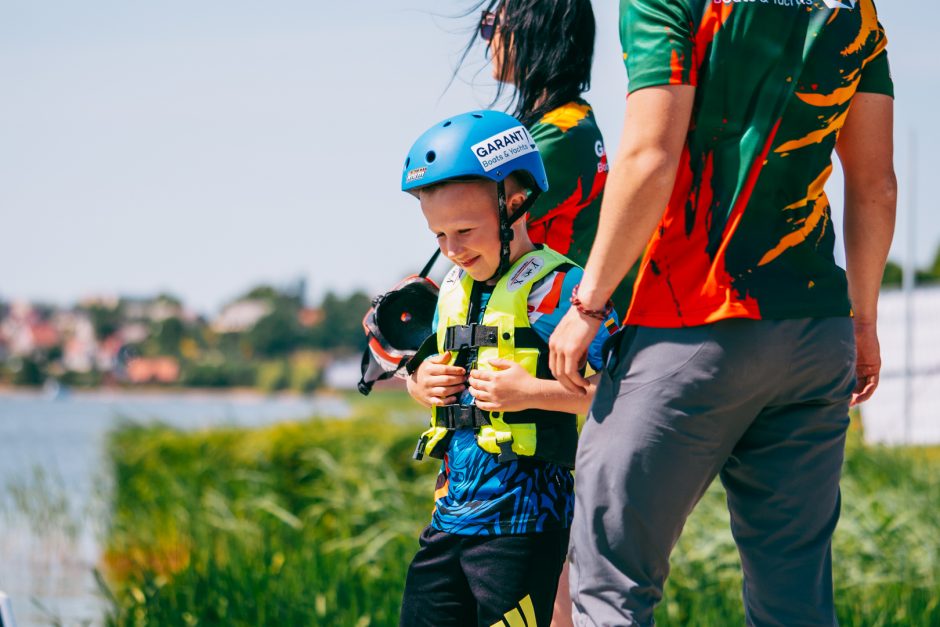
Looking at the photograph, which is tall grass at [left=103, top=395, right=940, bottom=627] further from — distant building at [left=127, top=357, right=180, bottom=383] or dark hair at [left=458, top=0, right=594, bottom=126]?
distant building at [left=127, top=357, right=180, bottom=383]

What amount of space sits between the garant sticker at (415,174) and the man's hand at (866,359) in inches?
40.4

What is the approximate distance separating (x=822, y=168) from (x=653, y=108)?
1.22ft

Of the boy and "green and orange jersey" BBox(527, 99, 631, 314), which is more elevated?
"green and orange jersey" BBox(527, 99, 631, 314)

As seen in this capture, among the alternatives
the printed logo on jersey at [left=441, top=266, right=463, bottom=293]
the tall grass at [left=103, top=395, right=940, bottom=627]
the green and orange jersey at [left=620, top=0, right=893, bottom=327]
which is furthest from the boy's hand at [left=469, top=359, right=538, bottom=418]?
the tall grass at [left=103, top=395, right=940, bottom=627]

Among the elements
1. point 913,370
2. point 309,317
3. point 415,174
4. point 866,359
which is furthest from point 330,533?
point 309,317

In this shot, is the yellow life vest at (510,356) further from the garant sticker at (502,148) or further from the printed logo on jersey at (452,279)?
the garant sticker at (502,148)

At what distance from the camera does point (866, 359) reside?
278 centimetres

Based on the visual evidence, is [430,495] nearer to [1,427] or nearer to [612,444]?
[612,444]

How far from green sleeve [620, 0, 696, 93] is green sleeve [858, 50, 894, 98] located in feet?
1.49

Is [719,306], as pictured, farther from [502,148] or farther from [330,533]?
[330,533]

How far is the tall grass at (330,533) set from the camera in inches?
202

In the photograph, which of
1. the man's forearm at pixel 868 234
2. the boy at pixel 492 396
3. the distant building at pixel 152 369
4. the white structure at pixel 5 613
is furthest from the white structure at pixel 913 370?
the distant building at pixel 152 369

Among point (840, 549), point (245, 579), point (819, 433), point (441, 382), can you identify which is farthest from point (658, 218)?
point (840, 549)

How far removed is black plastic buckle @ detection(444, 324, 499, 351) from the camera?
279 centimetres
